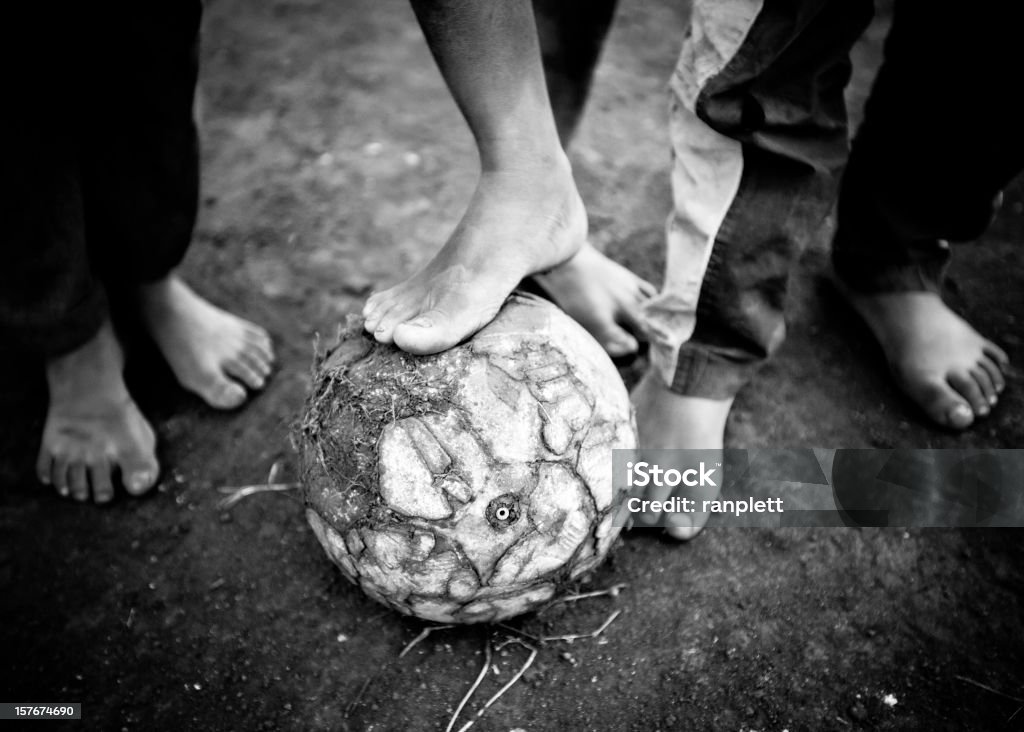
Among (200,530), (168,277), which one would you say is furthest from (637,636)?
(168,277)

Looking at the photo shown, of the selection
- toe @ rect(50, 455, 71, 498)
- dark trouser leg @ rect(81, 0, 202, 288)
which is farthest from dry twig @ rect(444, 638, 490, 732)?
dark trouser leg @ rect(81, 0, 202, 288)

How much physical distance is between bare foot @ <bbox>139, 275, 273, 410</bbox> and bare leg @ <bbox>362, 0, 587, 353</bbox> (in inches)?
31.7

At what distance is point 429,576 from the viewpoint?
4.66 ft

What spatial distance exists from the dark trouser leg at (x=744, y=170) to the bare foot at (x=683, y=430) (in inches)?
1.6

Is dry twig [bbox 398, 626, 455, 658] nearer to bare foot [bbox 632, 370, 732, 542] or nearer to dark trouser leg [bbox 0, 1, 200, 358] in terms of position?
bare foot [bbox 632, 370, 732, 542]

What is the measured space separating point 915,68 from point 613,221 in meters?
1.11

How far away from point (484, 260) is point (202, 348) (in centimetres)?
112

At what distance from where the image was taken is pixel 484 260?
1611 millimetres

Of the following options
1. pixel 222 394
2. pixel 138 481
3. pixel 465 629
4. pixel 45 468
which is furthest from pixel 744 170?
pixel 45 468

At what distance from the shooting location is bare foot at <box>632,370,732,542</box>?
1.83 m

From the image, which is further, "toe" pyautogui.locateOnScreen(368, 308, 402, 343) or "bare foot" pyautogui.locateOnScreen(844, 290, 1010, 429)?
"bare foot" pyautogui.locateOnScreen(844, 290, 1010, 429)

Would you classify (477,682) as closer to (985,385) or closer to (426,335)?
(426,335)

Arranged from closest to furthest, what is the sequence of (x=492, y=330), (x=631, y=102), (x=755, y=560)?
(x=492, y=330), (x=755, y=560), (x=631, y=102)

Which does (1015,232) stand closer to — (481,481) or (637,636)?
(637,636)
